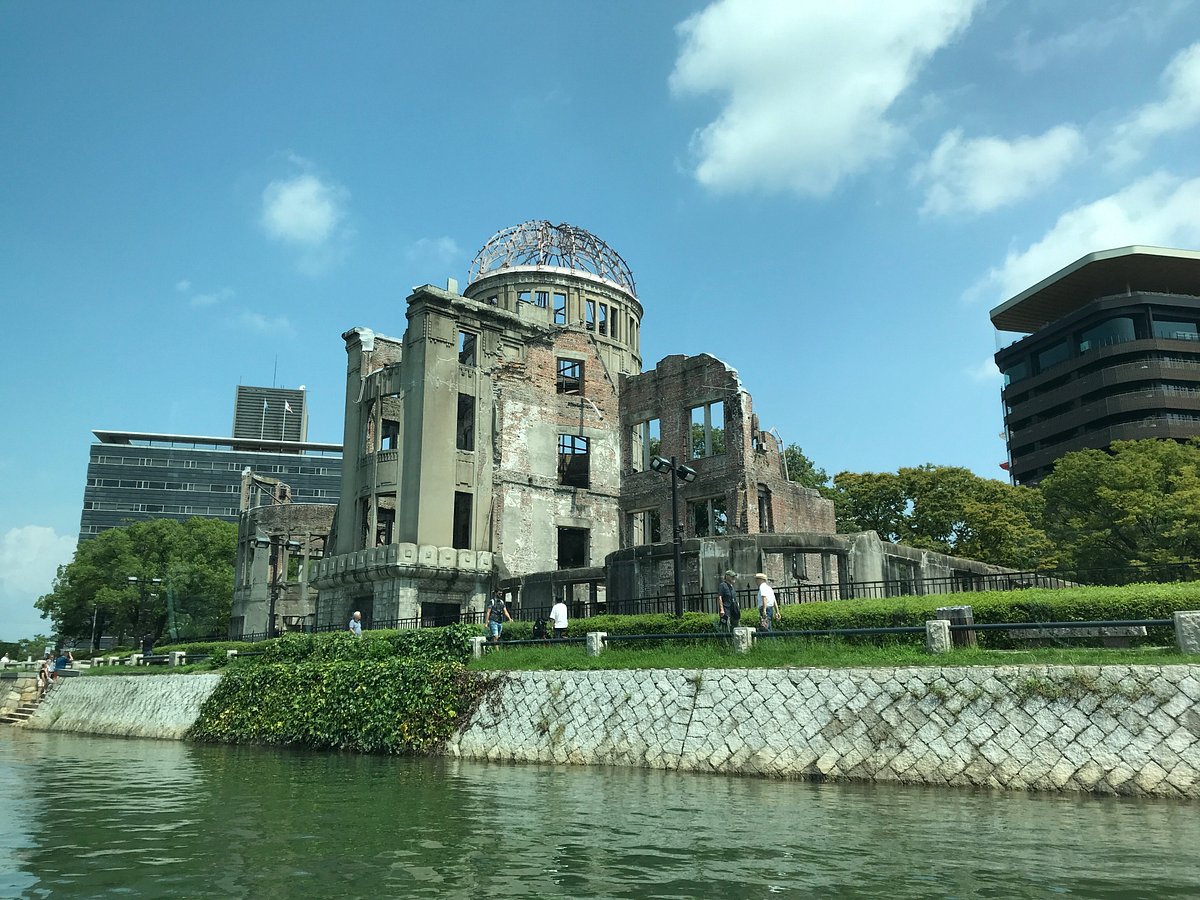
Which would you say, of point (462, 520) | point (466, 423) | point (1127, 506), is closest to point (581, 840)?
point (462, 520)

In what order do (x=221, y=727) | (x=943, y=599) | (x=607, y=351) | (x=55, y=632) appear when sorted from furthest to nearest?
(x=55, y=632)
(x=607, y=351)
(x=221, y=727)
(x=943, y=599)

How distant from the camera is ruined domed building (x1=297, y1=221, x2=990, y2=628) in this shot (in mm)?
36188

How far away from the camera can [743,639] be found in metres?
17.3

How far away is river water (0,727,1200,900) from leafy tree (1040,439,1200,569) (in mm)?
30851

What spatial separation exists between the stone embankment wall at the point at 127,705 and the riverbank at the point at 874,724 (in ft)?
38.0

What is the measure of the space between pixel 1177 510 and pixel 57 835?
40007mm

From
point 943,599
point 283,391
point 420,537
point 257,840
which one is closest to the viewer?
point 257,840

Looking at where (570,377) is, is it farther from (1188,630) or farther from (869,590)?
(1188,630)

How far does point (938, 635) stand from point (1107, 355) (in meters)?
66.1

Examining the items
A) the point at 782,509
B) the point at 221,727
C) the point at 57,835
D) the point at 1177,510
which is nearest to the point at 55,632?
the point at 221,727

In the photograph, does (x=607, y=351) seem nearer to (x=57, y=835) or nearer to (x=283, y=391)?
(x=57, y=835)

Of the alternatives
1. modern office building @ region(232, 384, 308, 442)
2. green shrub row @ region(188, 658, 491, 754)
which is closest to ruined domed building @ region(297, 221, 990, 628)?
A: green shrub row @ region(188, 658, 491, 754)

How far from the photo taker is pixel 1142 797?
1155cm

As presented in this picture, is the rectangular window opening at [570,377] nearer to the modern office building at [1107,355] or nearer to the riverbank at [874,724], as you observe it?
the riverbank at [874,724]
